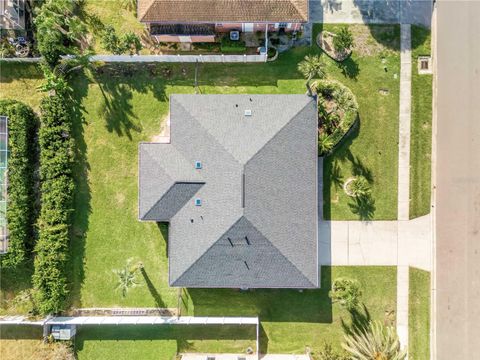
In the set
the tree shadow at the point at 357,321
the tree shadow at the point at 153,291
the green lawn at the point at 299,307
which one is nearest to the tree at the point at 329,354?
the green lawn at the point at 299,307

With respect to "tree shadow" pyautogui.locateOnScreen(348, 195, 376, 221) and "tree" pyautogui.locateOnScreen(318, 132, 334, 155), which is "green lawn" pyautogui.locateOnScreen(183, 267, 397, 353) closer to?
"tree shadow" pyautogui.locateOnScreen(348, 195, 376, 221)

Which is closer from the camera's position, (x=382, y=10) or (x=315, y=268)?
(x=315, y=268)

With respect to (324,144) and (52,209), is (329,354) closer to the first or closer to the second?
(324,144)

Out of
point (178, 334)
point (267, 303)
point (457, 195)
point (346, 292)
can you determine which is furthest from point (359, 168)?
point (178, 334)

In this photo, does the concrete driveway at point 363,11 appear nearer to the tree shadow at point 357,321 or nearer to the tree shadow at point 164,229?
the tree shadow at point 164,229

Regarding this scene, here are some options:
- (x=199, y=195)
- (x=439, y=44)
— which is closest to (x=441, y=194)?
(x=439, y=44)

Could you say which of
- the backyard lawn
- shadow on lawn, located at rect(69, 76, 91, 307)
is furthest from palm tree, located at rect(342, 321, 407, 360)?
shadow on lawn, located at rect(69, 76, 91, 307)

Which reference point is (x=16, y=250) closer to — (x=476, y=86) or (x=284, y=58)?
(x=284, y=58)

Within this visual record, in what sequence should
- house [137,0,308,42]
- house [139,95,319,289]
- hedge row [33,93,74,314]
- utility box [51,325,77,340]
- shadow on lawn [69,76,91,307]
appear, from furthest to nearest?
shadow on lawn [69,76,91,307]
utility box [51,325,77,340]
hedge row [33,93,74,314]
house [137,0,308,42]
house [139,95,319,289]
